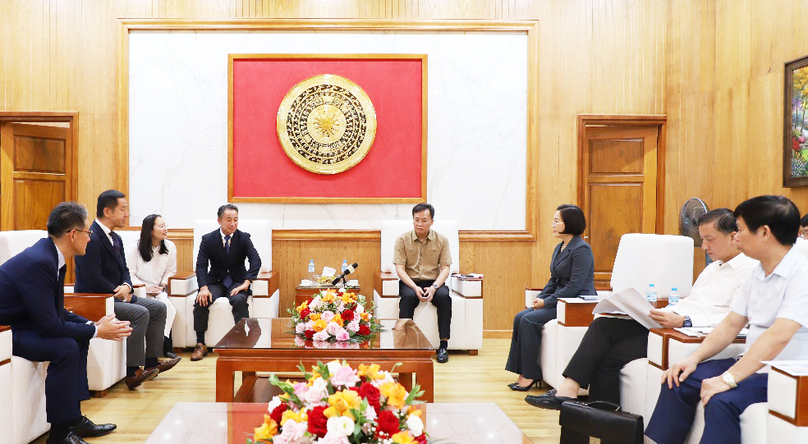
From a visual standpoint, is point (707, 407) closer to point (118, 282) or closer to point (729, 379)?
point (729, 379)

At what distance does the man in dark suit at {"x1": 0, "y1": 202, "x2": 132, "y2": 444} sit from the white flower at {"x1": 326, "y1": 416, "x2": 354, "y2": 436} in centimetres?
212

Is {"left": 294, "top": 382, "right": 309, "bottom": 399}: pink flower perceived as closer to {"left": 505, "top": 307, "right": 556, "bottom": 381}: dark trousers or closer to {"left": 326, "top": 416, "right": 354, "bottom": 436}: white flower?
{"left": 326, "top": 416, "right": 354, "bottom": 436}: white flower

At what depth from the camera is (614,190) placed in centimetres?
640

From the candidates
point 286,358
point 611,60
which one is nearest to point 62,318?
point 286,358

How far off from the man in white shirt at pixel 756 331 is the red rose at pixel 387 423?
143 centimetres

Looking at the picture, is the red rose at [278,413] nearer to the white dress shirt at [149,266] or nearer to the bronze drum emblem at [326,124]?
the white dress shirt at [149,266]

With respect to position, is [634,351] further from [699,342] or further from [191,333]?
[191,333]

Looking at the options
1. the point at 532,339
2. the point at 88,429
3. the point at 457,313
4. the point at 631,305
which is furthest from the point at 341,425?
the point at 457,313

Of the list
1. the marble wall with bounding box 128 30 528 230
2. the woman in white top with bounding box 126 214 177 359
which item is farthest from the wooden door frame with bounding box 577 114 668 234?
the woman in white top with bounding box 126 214 177 359

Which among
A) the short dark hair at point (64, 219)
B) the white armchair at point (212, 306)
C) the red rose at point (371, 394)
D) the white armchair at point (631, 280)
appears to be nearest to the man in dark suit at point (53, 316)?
the short dark hair at point (64, 219)

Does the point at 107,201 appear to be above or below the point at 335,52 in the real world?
below

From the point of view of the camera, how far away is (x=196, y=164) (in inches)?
239

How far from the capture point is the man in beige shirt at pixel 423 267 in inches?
206

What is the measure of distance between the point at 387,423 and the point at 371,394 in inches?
3.3
